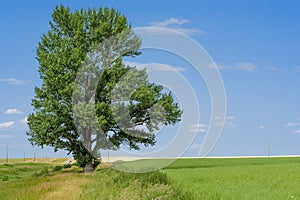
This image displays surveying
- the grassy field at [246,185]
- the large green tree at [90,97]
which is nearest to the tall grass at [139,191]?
the grassy field at [246,185]

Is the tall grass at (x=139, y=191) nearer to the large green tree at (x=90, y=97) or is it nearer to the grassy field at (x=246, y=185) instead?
the grassy field at (x=246, y=185)

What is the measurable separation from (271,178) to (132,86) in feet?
42.7

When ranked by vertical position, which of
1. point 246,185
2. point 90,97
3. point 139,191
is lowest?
point 246,185

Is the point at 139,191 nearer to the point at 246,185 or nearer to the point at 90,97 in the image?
the point at 246,185

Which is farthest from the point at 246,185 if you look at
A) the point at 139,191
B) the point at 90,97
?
the point at 90,97

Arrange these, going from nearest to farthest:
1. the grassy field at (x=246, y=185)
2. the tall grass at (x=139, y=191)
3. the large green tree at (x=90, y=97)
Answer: the tall grass at (x=139, y=191) < the grassy field at (x=246, y=185) < the large green tree at (x=90, y=97)

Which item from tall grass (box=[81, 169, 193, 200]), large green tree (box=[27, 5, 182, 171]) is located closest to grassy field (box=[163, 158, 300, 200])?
tall grass (box=[81, 169, 193, 200])

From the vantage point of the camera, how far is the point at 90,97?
101 feet

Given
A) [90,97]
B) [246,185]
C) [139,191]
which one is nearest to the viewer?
[139,191]

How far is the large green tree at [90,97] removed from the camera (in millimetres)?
30672

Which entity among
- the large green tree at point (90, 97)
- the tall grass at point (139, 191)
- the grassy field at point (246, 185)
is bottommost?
the grassy field at point (246, 185)

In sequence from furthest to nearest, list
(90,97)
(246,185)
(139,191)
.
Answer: (90,97) < (246,185) < (139,191)

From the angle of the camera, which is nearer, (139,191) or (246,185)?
(139,191)

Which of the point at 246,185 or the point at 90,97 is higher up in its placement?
the point at 90,97
